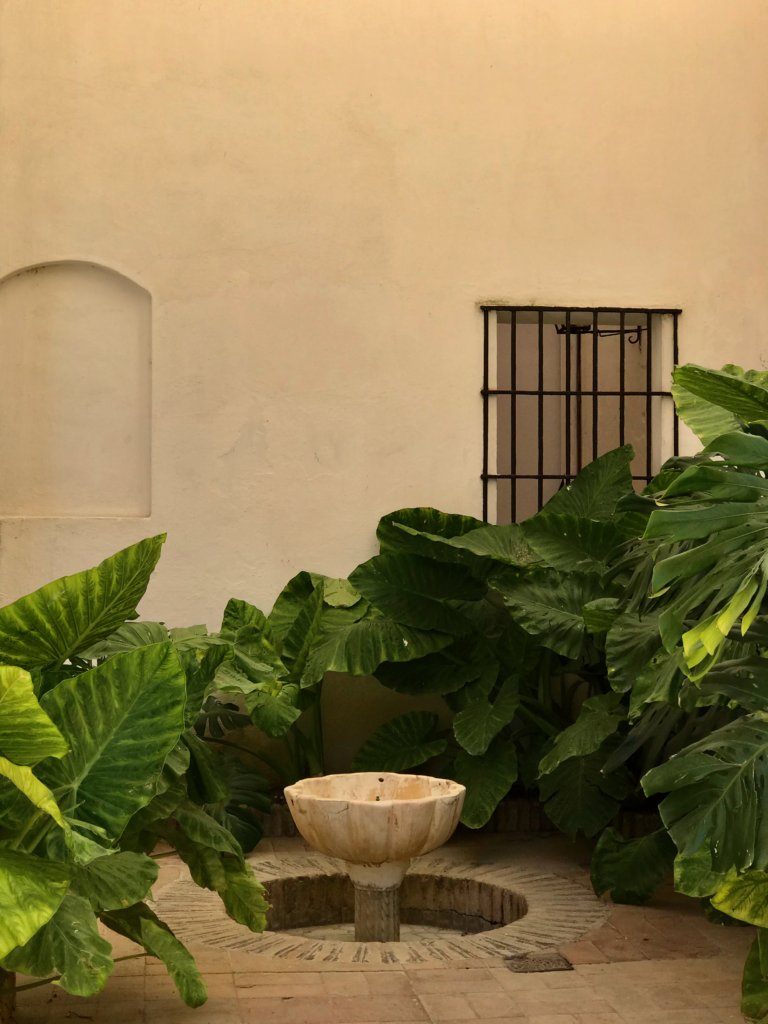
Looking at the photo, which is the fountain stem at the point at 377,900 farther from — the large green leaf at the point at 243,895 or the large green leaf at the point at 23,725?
the large green leaf at the point at 23,725

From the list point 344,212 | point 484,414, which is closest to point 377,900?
point 484,414

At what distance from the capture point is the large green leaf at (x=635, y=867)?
14.2 ft

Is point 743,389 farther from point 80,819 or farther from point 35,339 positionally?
point 35,339

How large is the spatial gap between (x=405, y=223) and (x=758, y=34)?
2.30 metres

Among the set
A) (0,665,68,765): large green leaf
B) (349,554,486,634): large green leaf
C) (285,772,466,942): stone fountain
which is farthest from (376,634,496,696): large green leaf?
(0,665,68,765): large green leaf

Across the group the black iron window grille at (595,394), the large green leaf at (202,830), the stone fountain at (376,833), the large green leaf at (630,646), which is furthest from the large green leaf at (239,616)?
the large green leaf at (202,830)

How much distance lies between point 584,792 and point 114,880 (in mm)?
2690

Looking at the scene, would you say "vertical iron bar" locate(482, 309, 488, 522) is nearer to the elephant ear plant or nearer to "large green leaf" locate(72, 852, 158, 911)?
the elephant ear plant

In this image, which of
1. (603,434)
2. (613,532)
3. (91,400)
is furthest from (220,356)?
(603,434)

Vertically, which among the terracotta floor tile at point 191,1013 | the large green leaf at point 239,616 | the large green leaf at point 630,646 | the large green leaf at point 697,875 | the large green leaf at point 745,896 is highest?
the large green leaf at point 630,646

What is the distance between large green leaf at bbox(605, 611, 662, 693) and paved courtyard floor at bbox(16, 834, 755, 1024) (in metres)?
0.91

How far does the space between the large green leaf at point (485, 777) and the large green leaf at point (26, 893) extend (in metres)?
2.72

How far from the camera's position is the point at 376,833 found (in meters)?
3.88

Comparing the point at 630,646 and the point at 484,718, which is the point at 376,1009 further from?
the point at 484,718
